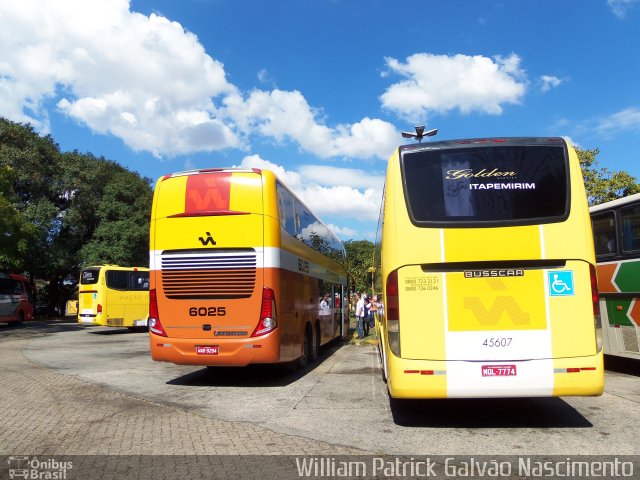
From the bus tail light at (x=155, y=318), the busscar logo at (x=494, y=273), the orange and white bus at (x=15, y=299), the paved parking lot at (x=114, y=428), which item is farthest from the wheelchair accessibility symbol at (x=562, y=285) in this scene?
the orange and white bus at (x=15, y=299)

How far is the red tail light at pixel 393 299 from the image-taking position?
20.1ft

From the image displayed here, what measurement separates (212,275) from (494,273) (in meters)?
4.99

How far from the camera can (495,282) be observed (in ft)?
19.7

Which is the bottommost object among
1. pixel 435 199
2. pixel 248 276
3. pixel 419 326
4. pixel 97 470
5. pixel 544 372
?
pixel 97 470

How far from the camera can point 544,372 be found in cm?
580

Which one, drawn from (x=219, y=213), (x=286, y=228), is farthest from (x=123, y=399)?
(x=286, y=228)

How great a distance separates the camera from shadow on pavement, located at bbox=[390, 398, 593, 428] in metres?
6.45

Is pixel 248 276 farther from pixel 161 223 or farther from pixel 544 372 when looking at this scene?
pixel 544 372

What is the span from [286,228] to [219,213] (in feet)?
4.63

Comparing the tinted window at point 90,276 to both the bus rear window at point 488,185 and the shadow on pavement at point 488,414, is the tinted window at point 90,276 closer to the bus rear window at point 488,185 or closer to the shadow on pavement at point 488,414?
the shadow on pavement at point 488,414

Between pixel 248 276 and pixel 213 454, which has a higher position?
pixel 248 276

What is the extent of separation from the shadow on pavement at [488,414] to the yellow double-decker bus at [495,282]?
83 cm

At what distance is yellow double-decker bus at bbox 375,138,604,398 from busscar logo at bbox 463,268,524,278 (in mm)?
11

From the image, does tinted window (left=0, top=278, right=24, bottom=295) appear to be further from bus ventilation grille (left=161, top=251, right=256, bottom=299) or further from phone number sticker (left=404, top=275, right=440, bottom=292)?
phone number sticker (left=404, top=275, right=440, bottom=292)
